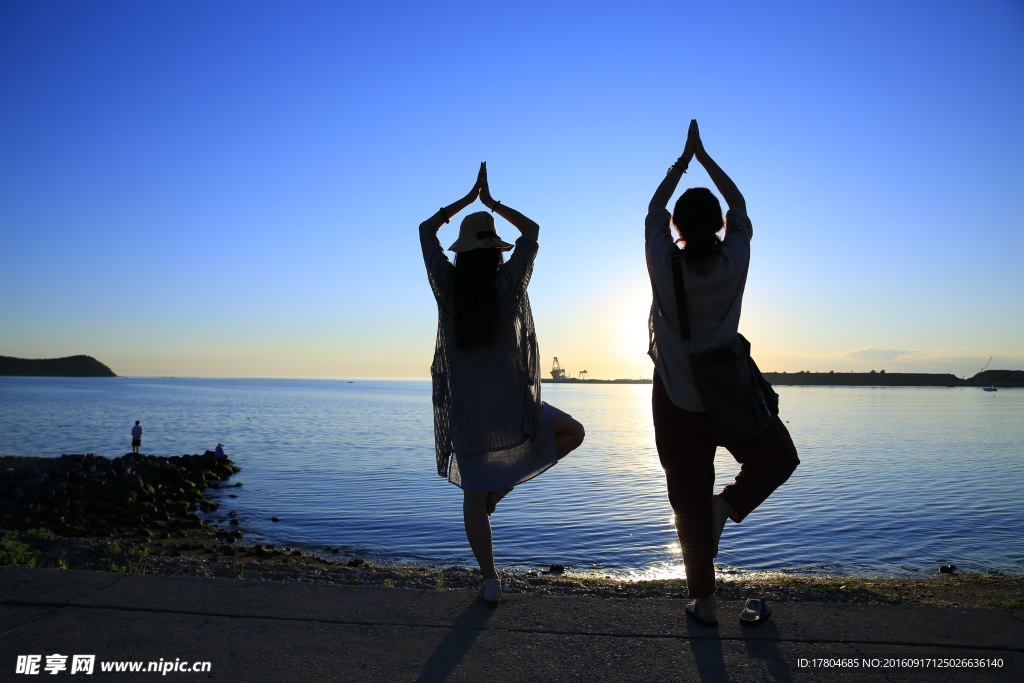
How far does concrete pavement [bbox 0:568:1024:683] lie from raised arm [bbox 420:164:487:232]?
188cm

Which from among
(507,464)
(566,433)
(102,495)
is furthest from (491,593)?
(102,495)

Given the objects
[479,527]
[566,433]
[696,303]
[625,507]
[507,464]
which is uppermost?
[696,303]

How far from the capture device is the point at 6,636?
2846 mm

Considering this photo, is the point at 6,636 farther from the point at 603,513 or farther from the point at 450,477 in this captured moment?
the point at 603,513

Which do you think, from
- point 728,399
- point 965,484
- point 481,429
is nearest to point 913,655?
point 728,399

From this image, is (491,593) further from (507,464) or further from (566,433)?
(566,433)

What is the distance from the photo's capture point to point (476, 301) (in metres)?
3.51

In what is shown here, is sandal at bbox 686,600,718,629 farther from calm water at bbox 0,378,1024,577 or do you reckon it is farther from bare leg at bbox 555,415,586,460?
calm water at bbox 0,378,1024,577

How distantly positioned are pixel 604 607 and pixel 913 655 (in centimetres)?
126

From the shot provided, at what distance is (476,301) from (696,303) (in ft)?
3.51

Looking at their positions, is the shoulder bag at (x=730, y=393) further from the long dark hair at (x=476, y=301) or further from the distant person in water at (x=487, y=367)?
the long dark hair at (x=476, y=301)

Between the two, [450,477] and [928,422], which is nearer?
[450,477]

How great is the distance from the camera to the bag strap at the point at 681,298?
3021mm

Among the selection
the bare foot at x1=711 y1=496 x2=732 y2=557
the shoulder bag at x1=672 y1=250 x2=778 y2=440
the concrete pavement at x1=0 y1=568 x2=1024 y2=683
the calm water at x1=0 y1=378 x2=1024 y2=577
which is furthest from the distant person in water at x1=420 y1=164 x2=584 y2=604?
the calm water at x1=0 y1=378 x2=1024 y2=577
